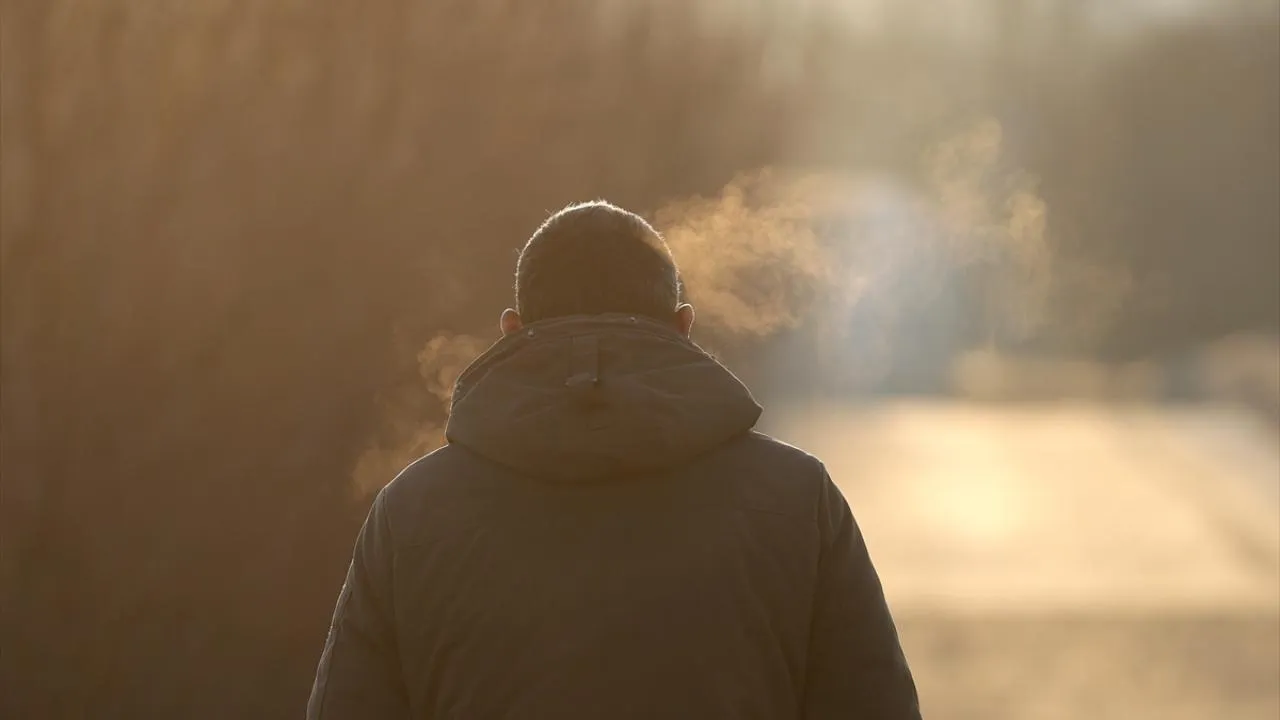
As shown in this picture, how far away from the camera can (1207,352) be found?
13.2 ft

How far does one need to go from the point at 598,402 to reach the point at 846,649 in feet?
1.02

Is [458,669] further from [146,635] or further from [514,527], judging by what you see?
[146,635]

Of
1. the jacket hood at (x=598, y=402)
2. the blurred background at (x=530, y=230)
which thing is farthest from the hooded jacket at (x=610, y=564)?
the blurred background at (x=530, y=230)

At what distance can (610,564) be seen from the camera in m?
0.92

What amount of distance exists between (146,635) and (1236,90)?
14.5 feet

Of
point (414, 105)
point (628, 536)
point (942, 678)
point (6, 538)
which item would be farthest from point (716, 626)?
point (6, 538)

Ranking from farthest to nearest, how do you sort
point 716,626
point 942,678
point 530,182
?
point 530,182 → point 942,678 → point 716,626

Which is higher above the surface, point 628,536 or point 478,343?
point 478,343

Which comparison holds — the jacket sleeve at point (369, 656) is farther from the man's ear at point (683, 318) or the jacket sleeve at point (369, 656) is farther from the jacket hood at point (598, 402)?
the man's ear at point (683, 318)

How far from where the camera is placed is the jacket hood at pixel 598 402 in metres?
0.93

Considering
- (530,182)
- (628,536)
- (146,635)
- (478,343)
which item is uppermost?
(530,182)

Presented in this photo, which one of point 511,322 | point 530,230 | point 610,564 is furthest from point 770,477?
point 530,230

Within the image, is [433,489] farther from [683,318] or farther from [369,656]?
[683,318]

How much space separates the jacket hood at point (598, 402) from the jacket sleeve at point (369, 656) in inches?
5.2
